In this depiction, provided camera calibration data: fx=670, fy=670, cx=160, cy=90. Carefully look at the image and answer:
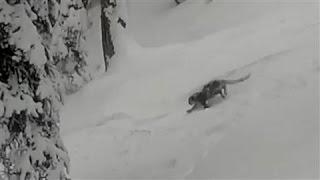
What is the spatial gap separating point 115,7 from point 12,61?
1118 centimetres

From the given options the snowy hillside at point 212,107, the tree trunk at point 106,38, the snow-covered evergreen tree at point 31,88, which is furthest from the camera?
the tree trunk at point 106,38

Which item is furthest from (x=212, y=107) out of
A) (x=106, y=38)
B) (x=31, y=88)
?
(x=106, y=38)

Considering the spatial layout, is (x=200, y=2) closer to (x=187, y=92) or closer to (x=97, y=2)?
(x=97, y=2)

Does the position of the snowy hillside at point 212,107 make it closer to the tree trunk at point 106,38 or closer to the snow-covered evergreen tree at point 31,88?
the tree trunk at point 106,38

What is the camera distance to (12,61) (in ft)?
20.5

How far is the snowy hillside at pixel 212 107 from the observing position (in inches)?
327

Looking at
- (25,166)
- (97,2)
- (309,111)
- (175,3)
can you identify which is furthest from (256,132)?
(175,3)

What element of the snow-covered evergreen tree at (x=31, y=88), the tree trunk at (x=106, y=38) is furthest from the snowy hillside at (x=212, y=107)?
the snow-covered evergreen tree at (x=31, y=88)

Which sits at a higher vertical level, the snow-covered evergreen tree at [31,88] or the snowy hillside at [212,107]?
the snow-covered evergreen tree at [31,88]

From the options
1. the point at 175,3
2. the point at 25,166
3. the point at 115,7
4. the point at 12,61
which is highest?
the point at 12,61

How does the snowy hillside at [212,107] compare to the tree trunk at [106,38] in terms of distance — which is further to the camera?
the tree trunk at [106,38]

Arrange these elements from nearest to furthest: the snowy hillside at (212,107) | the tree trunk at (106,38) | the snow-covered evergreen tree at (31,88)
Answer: the snow-covered evergreen tree at (31,88)
the snowy hillside at (212,107)
the tree trunk at (106,38)

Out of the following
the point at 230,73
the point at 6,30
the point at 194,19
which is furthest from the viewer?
the point at 194,19

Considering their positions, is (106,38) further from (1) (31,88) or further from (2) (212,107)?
(1) (31,88)
